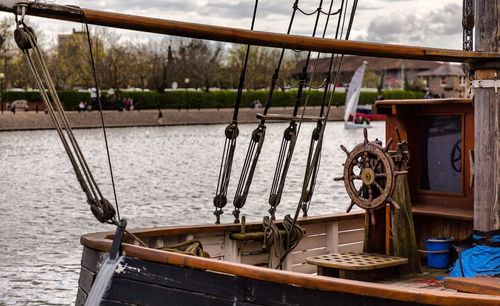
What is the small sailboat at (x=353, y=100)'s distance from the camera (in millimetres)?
60188

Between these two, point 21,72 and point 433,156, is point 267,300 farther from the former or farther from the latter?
point 21,72

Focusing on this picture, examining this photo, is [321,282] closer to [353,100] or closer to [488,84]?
[488,84]

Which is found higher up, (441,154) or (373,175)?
(441,154)

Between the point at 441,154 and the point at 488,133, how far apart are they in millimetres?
1559

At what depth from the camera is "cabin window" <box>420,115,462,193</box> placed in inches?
329

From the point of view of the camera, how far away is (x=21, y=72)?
77312mm

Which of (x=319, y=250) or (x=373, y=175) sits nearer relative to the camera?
(x=373, y=175)

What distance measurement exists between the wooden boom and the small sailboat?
52.8m

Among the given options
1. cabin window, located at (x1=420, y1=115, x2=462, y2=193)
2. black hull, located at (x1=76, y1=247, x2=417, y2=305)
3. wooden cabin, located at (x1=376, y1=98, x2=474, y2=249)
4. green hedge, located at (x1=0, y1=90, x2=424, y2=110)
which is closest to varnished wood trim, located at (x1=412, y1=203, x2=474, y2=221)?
wooden cabin, located at (x1=376, y1=98, x2=474, y2=249)

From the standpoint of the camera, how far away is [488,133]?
22.7 feet

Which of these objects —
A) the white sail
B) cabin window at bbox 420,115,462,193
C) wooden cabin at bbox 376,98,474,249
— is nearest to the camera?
wooden cabin at bbox 376,98,474,249

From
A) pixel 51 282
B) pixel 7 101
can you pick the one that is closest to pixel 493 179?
pixel 51 282

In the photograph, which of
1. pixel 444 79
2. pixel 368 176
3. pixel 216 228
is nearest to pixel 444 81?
pixel 444 79

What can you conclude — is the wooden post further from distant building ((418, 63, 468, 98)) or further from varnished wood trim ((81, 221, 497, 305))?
distant building ((418, 63, 468, 98))
